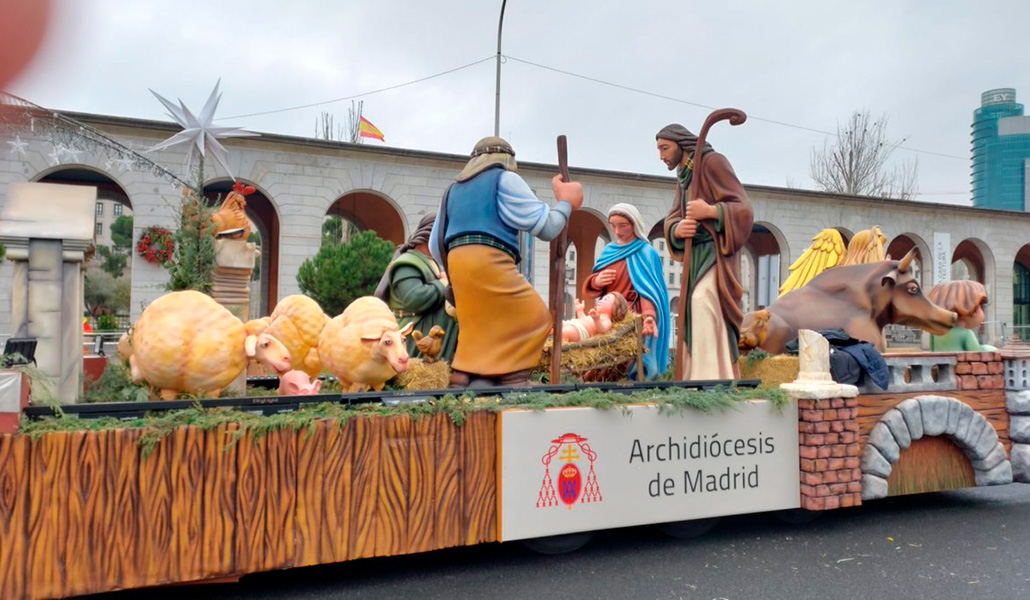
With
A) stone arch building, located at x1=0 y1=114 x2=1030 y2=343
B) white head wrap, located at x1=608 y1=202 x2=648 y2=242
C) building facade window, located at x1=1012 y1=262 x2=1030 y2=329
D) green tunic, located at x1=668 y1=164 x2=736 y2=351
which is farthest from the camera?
building facade window, located at x1=1012 y1=262 x2=1030 y2=329

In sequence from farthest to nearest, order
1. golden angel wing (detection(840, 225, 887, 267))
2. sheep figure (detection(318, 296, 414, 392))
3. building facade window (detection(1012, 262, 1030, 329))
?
building facade window (detection(1012, 262, 1030, 329)) < golden angel wing (detection(840, 225, 887, 267)) < sheep figure (detection(318, 296, 414, 392))

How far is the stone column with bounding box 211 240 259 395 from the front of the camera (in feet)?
19.5

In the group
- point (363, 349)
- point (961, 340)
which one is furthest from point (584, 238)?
point (363, 349)

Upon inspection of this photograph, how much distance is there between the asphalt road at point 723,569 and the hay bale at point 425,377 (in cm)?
117

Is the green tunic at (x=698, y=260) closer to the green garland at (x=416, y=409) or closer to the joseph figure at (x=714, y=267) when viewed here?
the joseph figure at (x=714, y=267)

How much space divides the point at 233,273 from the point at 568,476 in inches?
140

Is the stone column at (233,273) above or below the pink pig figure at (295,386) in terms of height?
above

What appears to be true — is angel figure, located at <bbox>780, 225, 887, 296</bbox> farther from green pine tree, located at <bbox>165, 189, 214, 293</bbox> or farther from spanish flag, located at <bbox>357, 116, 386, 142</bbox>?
spanish flag, located at <bbox>357, 116, 386, 142</bbox>

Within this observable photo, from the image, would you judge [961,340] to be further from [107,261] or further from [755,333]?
[107,261]

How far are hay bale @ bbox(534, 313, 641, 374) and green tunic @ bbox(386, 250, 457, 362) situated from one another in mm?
848

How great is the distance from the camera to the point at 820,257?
8336 millimetres

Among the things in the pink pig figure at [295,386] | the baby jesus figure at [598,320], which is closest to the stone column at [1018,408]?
the baby jesus figure at [598,320]

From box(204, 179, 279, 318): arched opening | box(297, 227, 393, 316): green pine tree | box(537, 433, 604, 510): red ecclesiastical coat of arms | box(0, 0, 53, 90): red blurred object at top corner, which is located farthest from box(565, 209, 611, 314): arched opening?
box(0, 0, 53, 90): red blurred object at top corner

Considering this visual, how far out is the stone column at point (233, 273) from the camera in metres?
5.94
